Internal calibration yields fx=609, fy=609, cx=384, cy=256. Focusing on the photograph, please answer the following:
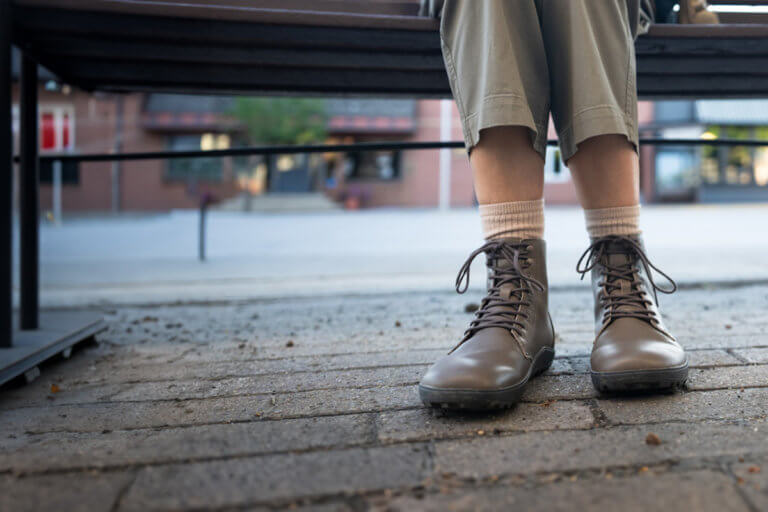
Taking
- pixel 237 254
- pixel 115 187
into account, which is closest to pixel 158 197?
pixel 115 187

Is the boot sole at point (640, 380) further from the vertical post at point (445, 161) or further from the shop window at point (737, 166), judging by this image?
the shop window at point (737, 166)

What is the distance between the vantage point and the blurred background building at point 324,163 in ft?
67.0

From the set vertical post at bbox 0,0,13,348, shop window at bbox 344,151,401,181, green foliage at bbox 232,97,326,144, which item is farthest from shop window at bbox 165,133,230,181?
vertical post at bbox 0,0,13,348

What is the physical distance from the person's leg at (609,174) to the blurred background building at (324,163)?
19.2 metres

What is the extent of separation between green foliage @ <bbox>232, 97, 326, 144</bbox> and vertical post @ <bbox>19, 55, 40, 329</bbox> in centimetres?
1846

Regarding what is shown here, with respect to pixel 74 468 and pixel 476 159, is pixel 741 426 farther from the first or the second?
pixel 74 468

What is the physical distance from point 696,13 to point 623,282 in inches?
29.3

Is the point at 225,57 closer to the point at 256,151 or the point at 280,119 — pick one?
the point at 256,151

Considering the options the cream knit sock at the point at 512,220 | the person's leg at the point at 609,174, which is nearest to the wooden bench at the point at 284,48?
the person's leg at the point at 609,174

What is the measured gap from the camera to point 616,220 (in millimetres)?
1049

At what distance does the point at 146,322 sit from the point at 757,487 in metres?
1.68

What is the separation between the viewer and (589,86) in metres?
0.96

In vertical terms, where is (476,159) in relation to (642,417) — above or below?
above

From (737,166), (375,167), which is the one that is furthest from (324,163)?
(737,166)
